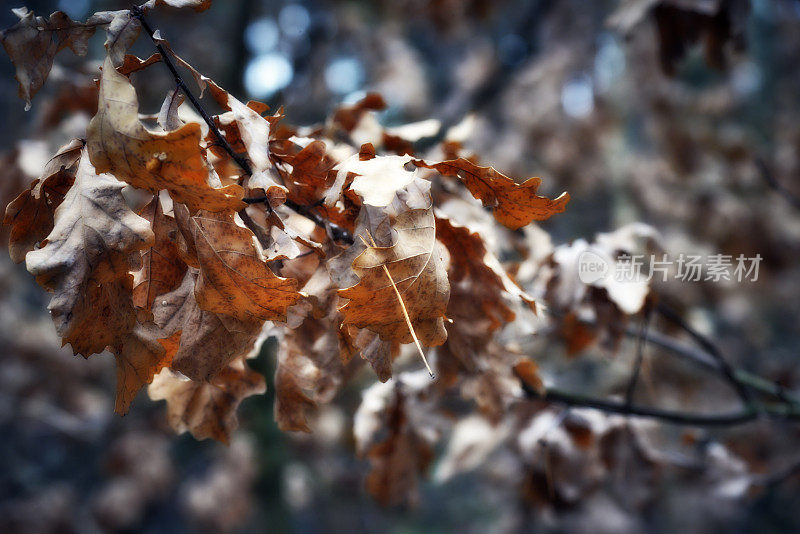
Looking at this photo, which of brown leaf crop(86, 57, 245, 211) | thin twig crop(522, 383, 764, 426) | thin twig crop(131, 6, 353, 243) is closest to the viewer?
brown leaf crop(86, 57, 245, 211)

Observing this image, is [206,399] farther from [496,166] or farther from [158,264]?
[496,166]

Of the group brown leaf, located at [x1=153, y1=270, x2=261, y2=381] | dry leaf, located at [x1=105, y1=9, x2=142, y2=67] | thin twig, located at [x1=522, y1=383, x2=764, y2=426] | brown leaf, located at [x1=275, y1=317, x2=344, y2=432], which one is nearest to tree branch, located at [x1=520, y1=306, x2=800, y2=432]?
thin twig, located at [x1=522, y1=383, x2=764, y2=426]

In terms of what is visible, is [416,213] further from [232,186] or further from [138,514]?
[138,514]

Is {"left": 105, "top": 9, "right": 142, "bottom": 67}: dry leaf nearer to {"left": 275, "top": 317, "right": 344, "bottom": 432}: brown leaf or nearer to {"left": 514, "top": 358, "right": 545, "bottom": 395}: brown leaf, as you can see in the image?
{"left": 275, "top": 317, "right": 344, "bottom": 432}: brown leaf

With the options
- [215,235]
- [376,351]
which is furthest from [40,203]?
[376,351]

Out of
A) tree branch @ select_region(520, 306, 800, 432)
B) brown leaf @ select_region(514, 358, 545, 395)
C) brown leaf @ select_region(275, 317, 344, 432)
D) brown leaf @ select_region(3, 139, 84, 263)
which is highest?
brown leaf @ select_region(3, 139, 84, 263)

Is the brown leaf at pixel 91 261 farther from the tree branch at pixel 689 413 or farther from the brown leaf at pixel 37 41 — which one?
the tree branch at pixel 689 413
